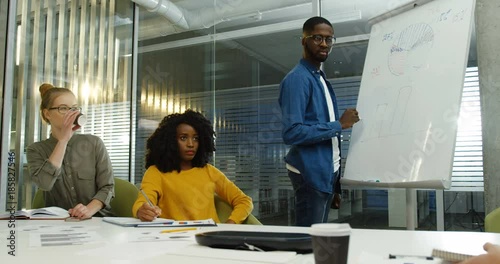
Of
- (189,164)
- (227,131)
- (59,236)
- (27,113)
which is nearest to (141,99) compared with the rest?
(227,131)

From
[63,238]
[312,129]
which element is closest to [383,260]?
[63,238]

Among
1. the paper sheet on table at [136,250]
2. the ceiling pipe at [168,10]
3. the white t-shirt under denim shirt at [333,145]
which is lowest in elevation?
the paper sheet on table at [136,250]

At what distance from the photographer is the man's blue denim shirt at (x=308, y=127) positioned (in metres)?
2.02

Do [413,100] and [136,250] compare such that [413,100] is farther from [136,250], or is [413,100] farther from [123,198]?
[136,250]

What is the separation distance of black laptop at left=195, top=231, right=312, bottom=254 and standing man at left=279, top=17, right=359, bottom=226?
1.03 m

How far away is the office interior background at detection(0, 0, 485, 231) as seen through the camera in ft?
10.7

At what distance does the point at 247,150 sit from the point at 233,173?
269 millimetres

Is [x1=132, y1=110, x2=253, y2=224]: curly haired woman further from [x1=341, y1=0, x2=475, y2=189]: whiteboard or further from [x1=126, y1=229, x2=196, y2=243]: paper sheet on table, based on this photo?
[x1=341, y1=0, x2=475, y2=189]: whiteboard

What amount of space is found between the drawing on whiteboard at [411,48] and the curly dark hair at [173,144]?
3.49 ft

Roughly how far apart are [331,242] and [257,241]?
0.31m

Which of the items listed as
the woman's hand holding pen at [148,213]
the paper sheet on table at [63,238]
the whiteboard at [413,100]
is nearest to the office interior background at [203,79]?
the whiteboard at [413,100]

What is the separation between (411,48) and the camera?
2340mm

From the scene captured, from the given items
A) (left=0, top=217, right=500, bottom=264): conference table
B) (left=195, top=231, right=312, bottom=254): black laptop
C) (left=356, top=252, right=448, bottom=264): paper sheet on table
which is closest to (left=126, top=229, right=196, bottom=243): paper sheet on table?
(left=0, top=217, right=500, bottom=264): conference table

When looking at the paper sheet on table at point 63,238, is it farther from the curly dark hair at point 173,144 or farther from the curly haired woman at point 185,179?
the curly dark hair at point 173,144
